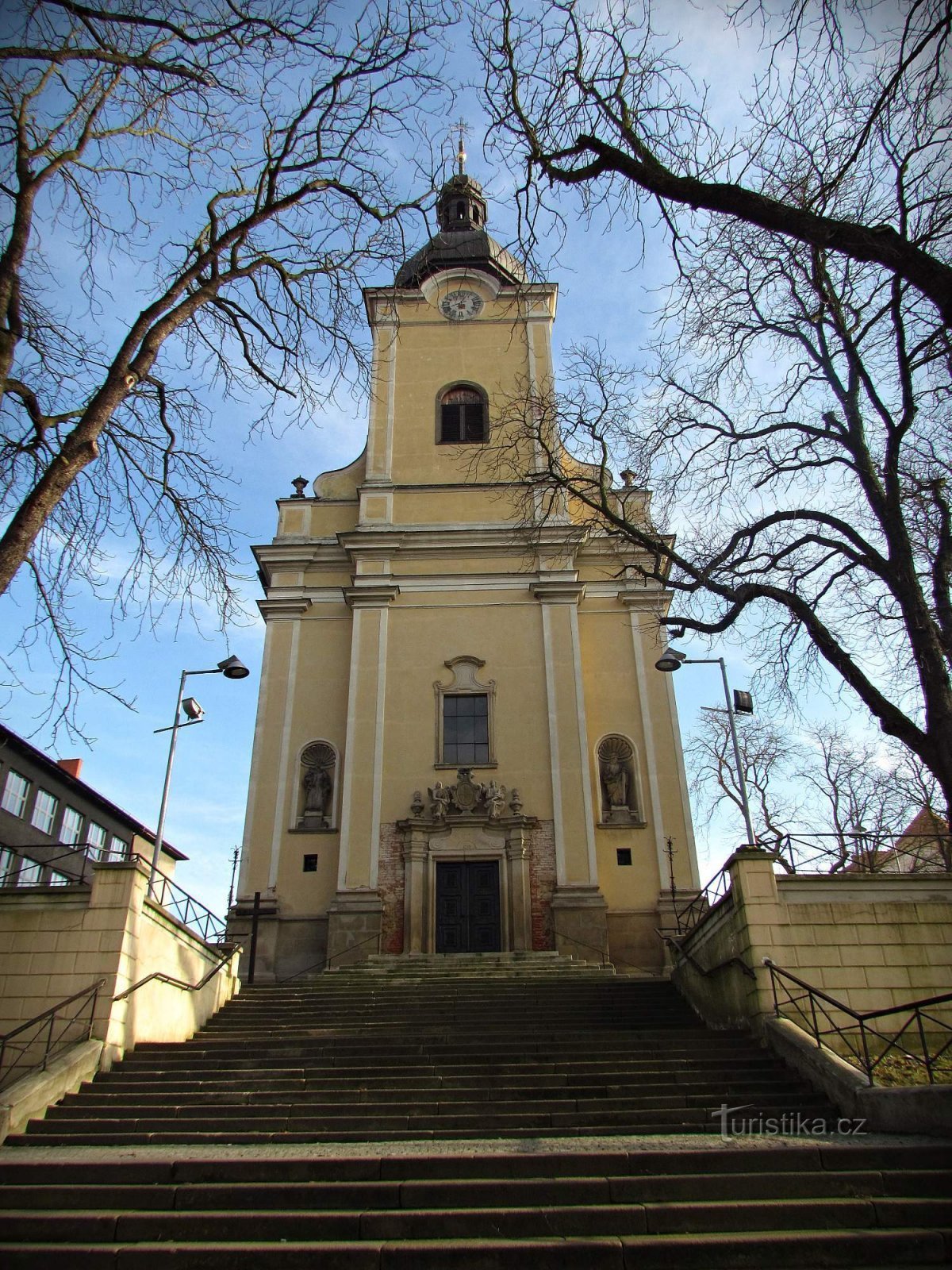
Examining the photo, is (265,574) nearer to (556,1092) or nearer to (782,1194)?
(556,1092)

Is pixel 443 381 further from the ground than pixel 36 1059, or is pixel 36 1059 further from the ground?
pixel 443 381

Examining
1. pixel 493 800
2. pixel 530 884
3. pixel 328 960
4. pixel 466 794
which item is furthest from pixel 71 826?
pixel 530 884

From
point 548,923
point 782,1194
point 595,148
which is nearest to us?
point 782,1194

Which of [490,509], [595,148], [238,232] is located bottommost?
[595,148]

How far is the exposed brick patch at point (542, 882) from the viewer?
1873cm

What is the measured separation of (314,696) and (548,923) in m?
7.43

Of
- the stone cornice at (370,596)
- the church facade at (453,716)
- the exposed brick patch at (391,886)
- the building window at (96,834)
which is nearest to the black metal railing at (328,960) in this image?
the church facade at (453,716)

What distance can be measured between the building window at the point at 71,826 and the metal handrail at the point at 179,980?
26229mm

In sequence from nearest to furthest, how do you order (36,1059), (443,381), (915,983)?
1. (36,1059)
2. (915,983)
3. (443,381)

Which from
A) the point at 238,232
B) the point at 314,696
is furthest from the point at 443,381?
the point at 238,232

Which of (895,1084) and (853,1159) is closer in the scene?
(853,1159)

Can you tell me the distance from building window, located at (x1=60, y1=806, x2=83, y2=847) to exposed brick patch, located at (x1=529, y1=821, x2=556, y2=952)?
25.2 m

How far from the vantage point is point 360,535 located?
22844mm

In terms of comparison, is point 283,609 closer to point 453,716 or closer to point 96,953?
point 453,716
